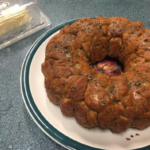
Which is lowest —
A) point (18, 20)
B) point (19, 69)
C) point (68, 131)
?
point (68, 131)

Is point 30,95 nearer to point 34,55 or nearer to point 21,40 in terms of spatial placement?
point 34,55

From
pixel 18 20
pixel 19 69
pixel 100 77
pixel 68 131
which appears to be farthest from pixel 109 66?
pixel 18 20

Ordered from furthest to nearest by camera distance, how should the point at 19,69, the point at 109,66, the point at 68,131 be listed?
1. the point at 19,69
2. the point at 109,66
3. the point at 68,131

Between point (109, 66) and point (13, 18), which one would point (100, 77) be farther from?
point (13, 18)

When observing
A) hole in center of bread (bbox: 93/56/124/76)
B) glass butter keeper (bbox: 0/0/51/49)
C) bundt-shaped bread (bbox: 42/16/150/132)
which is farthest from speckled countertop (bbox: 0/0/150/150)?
hole in center of bread (bbox: 93/56/124/76)

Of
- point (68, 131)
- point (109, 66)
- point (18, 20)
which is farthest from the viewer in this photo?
point (18, 20)

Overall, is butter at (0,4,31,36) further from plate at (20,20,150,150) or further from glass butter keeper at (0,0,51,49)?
plate at (20,20,150,150)
